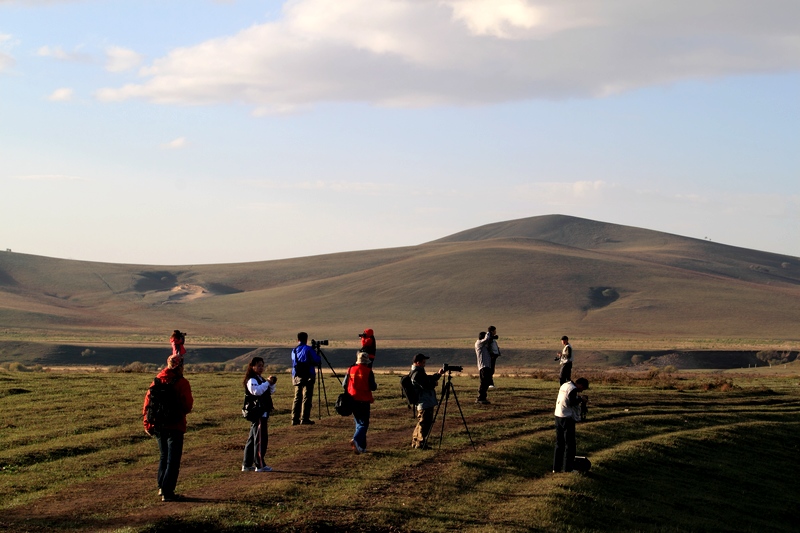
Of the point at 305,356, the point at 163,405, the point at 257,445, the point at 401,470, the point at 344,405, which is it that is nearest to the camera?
the point at 163,405

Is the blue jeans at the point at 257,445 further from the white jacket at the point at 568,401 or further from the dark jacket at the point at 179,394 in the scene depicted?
the white jacket at the point at 568,401

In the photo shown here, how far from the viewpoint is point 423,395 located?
19.5m

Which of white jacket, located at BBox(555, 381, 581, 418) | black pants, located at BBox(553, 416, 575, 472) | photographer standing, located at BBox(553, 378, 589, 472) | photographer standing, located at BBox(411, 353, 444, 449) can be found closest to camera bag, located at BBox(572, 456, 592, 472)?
black pants, located at BBox(553, 416, 575, 472)

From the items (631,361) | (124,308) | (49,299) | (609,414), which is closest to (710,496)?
(609,414)

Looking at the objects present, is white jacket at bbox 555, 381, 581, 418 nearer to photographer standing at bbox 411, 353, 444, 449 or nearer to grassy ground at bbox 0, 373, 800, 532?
grassy ground at bbox 0, 373, 800, 532

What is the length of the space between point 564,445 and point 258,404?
22.4 ft

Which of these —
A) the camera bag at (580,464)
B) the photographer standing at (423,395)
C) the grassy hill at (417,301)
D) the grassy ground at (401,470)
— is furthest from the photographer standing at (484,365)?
the grassy hill at (417,301)

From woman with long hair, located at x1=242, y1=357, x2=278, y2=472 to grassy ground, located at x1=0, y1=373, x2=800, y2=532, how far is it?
0.41m

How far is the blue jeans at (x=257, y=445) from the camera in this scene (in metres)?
17.1

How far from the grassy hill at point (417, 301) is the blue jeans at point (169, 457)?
83.3m

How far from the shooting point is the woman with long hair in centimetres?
1669

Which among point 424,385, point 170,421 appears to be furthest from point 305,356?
point 170,421

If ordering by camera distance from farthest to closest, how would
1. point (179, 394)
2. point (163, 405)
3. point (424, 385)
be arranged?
point (424, 385) → point (179, 394) → point (163, 405)

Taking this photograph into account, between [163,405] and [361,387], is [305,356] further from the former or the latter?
[163,405]
